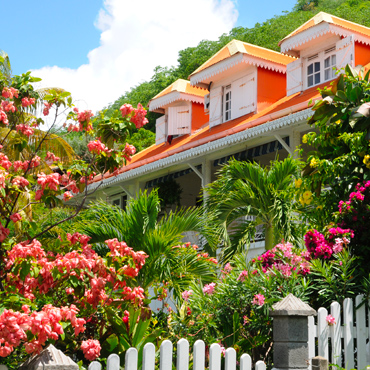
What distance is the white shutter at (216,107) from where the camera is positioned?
57.7ft

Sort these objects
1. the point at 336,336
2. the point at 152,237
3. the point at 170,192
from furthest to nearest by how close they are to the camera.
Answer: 1. the point at 170,192
2. the point at 152,237
3. the point at 336,336

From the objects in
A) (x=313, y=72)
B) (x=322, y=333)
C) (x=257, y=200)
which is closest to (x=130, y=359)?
(x=322, y=333)

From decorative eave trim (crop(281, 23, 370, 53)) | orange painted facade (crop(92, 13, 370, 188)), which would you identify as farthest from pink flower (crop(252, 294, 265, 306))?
decorative eave trim (crop(281, 23, 370, 53))

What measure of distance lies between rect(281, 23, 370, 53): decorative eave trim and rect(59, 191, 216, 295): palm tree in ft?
24.8

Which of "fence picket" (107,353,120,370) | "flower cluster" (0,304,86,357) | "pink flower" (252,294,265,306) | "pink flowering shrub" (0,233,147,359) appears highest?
"pink flowering shrub" (0,233,147,359)

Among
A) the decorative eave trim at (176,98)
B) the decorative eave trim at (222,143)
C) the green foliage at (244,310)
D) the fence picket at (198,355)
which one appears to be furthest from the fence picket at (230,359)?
the decorative eave trim at (176,98)

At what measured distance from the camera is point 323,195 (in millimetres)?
7066

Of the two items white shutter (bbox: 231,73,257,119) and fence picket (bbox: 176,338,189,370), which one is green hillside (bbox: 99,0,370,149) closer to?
white shutter (bbox: 231,73,257,119)

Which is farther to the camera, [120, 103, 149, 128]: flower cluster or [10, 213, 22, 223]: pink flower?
[120, 103, 149, 128]: flower cluster

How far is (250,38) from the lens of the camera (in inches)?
1283

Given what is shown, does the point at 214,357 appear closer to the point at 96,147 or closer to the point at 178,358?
the point at 178,358

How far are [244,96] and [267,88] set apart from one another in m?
0.72

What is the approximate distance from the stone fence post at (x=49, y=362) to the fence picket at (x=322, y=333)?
239 centimetres

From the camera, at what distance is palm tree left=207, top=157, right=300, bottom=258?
31.0 feet
